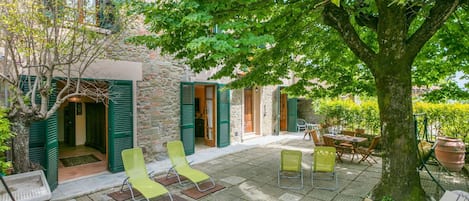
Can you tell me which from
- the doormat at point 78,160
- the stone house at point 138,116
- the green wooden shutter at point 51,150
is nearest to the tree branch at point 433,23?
the stone house at point 138,116

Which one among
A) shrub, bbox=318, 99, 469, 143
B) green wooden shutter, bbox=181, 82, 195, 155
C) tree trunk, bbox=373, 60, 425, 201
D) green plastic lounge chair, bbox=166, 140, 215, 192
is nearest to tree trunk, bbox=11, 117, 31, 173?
green plastic lounge chair, bbox=166, 140, 215, 192

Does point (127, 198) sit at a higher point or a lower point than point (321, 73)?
lower

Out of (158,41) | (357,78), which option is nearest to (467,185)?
(357,78)

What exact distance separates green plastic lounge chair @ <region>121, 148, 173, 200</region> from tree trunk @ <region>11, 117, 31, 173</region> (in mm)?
1728

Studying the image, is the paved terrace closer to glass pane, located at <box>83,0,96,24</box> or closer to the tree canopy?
the tree canopy

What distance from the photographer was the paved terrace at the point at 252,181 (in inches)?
221

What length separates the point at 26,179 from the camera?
179 inches

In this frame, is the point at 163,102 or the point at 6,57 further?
the point at 163,102

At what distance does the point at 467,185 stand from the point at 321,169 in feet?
11.7

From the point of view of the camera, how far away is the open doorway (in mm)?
10773

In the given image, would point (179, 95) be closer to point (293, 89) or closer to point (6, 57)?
point (293, 89)

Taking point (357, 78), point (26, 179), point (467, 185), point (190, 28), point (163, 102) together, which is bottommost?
point (467, 185)

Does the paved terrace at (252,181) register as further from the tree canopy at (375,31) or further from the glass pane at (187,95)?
the glass pane at (187,95)

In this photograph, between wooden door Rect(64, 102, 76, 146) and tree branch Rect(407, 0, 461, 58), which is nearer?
tree branch Rect(407, 0, 461, 58)
